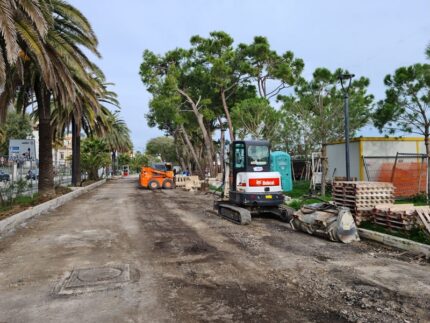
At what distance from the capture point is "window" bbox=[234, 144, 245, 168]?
495 inches

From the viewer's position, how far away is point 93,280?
19.4 feet

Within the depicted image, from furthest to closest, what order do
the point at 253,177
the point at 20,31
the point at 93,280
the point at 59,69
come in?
the point at 59,69 → the point at 253,177 → the point at 20,31 → the point at 93,280

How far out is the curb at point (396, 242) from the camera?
298 inches

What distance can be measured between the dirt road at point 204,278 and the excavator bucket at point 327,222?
0.30 m

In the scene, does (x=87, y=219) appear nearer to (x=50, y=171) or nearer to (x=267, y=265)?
(x=50, y=171)

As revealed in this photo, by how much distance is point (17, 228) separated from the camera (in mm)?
10992

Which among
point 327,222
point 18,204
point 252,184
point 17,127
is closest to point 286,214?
point 252,184

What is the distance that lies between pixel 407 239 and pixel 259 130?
21838mm

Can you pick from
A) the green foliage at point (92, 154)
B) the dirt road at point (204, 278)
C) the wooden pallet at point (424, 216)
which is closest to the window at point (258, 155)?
the dirt road at point (204, 278)

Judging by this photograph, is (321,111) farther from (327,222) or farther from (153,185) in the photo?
(327,222)

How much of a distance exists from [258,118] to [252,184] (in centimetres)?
1710

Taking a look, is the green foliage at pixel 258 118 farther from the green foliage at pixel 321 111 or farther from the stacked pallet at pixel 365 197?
the stacked pallet at pixel 365 197

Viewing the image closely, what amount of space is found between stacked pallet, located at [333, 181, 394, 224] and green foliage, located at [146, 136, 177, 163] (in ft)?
239

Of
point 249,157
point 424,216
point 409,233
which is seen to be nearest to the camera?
point 424,216
